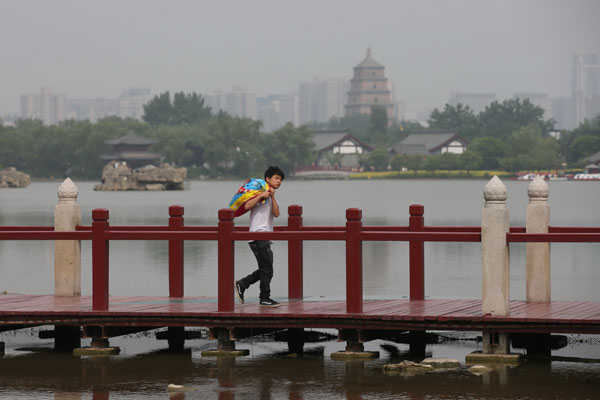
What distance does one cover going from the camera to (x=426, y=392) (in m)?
11.4

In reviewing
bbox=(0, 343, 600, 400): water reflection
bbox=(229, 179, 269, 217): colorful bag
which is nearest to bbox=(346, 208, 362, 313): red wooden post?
bbox=(0, 343, 600, 400): water reflection

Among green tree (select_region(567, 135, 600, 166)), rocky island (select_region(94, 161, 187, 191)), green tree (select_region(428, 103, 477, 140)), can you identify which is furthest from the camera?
green tree (select_region(428, 103, 477, 140))

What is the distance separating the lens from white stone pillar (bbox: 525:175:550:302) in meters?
13.9

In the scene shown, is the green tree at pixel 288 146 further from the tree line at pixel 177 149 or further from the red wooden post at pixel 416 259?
the red wooden post at pixel 416 259

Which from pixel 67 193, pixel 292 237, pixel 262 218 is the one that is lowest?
pixel 292 237

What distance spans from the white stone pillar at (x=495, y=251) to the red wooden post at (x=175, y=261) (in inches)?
156

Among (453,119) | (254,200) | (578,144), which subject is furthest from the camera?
(453,119)

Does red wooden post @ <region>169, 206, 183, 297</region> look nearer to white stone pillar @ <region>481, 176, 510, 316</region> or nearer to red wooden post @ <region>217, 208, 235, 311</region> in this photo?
red wooden post @ <region>217, 208, 235, 311</region>

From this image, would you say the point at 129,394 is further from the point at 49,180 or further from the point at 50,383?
the point at 49,180

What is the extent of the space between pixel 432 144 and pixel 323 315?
162 meters

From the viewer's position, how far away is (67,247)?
14.6 metres

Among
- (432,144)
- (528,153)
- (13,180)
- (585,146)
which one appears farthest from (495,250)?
(432,144)

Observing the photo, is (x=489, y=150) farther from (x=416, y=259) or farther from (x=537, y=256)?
(x=537, y=256)

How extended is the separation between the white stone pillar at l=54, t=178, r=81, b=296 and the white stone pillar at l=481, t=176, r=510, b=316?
478 cm
